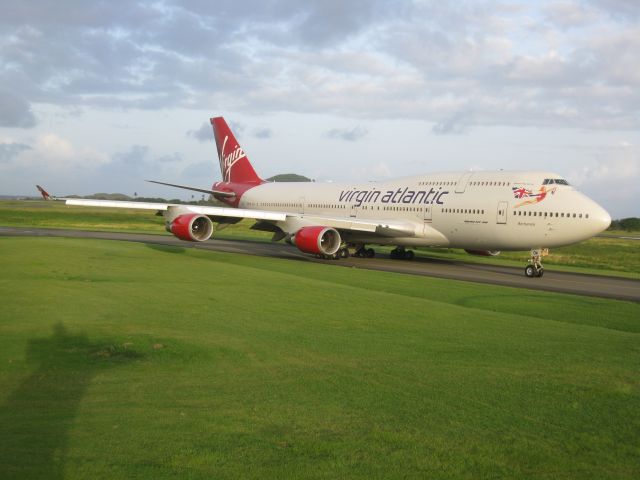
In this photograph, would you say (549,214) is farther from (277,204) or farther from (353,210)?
(277,204)

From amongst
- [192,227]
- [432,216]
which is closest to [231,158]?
[192,227]

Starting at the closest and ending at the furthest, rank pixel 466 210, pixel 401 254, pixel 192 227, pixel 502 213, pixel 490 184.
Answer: pixel 502 213 → pixel 490 184 → pixel 466 210 → pixel 192 227 → pixel 401 254

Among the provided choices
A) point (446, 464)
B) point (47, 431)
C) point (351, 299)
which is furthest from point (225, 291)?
point (446, 464)

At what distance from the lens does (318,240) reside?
27.3 meters

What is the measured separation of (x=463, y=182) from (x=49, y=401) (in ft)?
77.9

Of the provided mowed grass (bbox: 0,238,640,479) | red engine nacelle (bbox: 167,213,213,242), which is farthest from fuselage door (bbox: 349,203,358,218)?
mowed grass (bbox: 0,238,640,479)

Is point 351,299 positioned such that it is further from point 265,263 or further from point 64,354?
point 265,263

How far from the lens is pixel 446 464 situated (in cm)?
552

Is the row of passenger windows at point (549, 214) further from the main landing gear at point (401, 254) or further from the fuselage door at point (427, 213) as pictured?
the main landing gear at point (401, 254)

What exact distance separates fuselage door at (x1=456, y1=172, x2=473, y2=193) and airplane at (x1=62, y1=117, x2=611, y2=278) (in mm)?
48

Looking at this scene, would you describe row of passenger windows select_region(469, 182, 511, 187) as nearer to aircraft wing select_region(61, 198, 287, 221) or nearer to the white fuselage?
the white fuselage

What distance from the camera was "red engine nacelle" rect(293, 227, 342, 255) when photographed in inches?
1078

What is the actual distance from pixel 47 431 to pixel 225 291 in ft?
29.4

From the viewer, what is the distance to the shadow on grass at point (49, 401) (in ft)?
17.5
